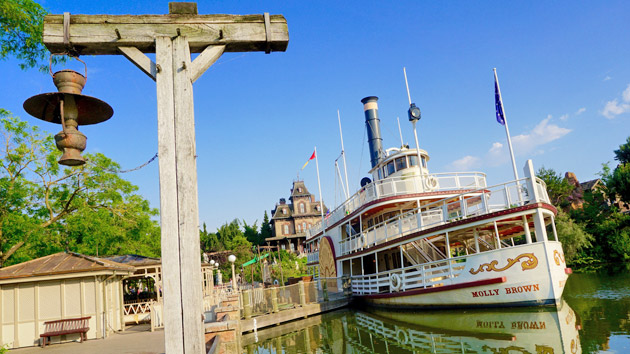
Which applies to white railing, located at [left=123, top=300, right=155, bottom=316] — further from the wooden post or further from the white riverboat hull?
the wooden post

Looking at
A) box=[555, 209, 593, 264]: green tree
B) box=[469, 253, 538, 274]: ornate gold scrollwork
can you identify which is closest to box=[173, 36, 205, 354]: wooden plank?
box=[469, 253, 538, 274]: ornate gold scrollwork

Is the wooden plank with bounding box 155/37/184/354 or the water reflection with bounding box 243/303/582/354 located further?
the water reflection with bounding box 243/303/582/354

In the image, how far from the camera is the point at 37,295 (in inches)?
503

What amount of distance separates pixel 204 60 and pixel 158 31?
53cm

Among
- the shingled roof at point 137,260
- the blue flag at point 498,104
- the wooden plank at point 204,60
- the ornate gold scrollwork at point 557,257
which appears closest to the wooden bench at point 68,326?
the shingled roof at point 137,260

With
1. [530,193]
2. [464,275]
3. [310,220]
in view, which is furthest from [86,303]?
[310,220]

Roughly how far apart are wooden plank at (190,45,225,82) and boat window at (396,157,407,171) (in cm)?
1680

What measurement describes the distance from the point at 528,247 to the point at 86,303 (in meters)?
14.0

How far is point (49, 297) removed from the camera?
42.3 ft

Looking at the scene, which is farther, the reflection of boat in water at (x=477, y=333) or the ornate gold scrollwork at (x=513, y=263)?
the ornate gold scrollwork at (x=513, y=263)

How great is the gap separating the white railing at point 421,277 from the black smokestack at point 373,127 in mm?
10310

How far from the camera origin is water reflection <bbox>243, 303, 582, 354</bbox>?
938 centimetres

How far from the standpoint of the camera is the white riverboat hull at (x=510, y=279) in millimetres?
12125

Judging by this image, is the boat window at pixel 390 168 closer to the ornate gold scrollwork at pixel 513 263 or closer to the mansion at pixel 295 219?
the ornate gold scrollwork at pixel 513 263
